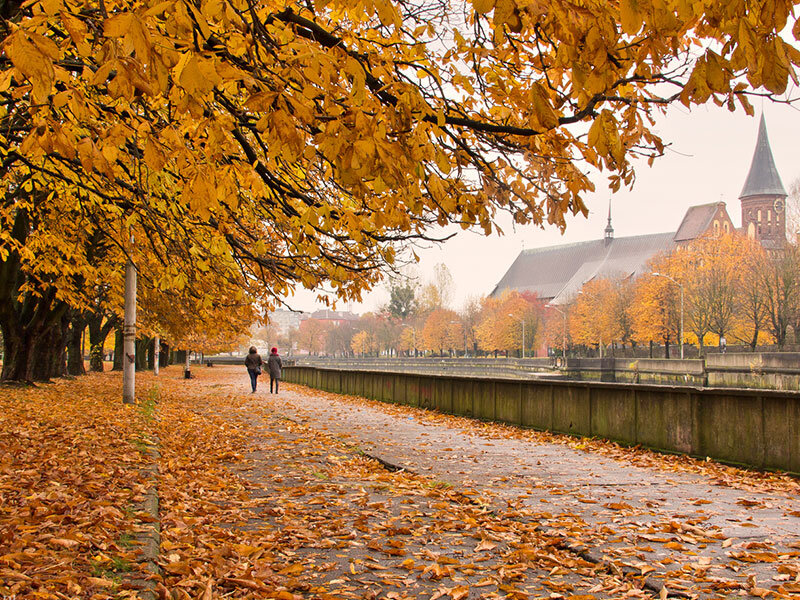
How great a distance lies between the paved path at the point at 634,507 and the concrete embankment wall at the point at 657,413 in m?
1.24

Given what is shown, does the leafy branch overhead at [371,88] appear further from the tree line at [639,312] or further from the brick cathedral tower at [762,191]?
the brick cathedral tower at [762,191]

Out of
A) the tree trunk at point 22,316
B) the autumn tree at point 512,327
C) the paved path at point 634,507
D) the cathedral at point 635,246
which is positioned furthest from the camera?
the cathedral at point 635,246

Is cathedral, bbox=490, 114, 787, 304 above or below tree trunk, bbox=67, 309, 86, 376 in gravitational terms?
above

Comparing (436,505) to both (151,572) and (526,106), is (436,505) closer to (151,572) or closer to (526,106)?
(151,572)

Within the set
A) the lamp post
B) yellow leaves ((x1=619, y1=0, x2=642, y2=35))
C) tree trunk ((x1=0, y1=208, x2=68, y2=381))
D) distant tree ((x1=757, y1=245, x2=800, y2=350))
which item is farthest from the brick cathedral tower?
yellow leaves ((x1=619, y1=0, x2=642, y2=35))

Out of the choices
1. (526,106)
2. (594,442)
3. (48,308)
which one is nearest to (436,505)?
(526,106)

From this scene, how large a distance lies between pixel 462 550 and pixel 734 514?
3174 mm

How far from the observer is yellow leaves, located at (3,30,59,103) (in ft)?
9.60

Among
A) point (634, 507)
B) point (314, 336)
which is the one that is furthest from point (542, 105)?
point (314, 336)

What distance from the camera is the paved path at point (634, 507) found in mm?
5156

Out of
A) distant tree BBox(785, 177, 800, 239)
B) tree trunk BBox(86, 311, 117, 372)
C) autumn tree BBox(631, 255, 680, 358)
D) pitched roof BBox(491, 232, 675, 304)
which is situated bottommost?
tree trunk BBox(86, 311, 117, 372)

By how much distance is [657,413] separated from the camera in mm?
12445

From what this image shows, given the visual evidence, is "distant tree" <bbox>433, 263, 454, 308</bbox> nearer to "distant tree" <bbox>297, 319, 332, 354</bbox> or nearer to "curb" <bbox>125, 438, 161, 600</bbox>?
"distant tree" <bbox>297, 319, 332, 354</bbox>

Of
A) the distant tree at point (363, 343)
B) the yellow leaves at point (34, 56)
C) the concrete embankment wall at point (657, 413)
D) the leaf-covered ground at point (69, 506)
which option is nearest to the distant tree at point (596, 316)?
the distant tree at point (363, 343)
